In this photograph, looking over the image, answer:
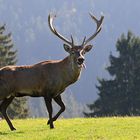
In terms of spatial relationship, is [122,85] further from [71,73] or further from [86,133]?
[86,133]

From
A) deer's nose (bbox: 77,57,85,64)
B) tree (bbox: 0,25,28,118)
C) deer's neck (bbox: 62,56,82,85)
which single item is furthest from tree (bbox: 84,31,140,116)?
deer's nose (bbox: 77,57,85,64)

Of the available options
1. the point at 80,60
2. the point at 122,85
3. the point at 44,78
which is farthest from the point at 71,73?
the point at 122,85

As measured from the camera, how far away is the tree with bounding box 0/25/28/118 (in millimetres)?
69000

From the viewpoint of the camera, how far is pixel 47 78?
759 inches

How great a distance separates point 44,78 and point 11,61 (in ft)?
196

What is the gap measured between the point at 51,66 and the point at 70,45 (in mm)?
998

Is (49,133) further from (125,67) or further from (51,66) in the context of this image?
(125,67)

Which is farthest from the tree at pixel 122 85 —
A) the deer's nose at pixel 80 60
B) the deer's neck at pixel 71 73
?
the deer's nose at pixel 80 60

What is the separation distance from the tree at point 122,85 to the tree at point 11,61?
8.35 m

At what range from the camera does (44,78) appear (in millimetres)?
19297

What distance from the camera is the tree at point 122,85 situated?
70688 mm

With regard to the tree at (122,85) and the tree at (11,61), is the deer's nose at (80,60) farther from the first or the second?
the tree at (11,61)

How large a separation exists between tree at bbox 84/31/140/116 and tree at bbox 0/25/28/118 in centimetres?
835

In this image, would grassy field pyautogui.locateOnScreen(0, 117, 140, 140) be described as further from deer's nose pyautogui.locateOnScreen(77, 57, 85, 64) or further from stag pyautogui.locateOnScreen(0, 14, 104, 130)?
deer's nose pyautogui.locateOnScreen(77, 57, 85, 64)
